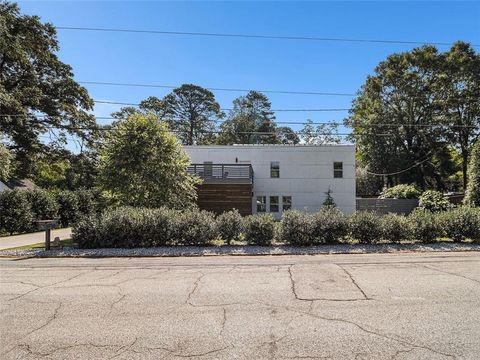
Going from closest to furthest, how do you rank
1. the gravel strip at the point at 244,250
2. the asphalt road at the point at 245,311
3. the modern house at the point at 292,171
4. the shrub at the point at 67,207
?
the asphalt road at the point at 245,311, the gravel strip at the point at 244,250, the shrub at the point at 67,207, the modern house at the point at 292,171

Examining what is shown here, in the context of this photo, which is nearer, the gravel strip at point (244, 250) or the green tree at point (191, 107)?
the gravel strip at point (244, 250)

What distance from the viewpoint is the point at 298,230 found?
12133 millimetres

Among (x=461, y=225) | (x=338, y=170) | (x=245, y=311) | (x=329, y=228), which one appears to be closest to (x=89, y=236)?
(x=329, y=228)

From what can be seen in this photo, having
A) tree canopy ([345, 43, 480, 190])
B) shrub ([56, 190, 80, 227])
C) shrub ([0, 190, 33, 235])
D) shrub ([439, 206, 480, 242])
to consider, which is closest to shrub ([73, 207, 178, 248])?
shrub ([0, 190, 33, 235])

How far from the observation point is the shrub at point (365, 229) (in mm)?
12328

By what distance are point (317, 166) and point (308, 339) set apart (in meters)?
23.9

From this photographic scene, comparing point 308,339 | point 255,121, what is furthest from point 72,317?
point 255,121

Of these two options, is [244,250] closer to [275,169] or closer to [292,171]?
[275,169]

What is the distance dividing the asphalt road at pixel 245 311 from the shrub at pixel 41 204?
43.3 feet

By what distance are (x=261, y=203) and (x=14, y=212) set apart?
53.7 ft

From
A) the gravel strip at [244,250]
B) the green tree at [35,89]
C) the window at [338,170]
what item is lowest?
the gravel strip at [244,250]

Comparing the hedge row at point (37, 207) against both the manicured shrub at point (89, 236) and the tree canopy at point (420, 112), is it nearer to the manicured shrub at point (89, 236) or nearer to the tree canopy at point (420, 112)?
the manicured shrub at point (89, 236)

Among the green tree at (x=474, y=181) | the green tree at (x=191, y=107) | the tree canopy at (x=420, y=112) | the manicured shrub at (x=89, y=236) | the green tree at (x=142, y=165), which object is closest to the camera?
the manicured shrub at (x=89, y=236)

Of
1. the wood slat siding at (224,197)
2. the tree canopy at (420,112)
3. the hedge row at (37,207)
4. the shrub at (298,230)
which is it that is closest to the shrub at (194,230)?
the shrub at (298,230)
